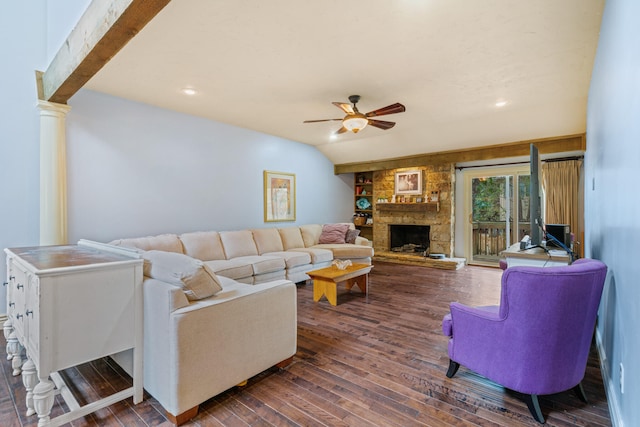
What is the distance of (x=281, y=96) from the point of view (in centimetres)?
389

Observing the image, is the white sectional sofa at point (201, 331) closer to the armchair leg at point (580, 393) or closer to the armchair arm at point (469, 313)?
the armchair arm at point (469, 313)

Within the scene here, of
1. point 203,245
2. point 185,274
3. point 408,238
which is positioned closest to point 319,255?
point 203,245

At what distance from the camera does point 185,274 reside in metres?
1.88

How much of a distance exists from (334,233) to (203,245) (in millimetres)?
2686

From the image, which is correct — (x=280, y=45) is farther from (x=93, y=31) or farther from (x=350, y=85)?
(x=93, y=31)

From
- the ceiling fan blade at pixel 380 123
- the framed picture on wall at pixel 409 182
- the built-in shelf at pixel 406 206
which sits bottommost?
the built-in shelf at pixel 406 206

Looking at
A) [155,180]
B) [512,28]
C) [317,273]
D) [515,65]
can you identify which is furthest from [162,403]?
[515,65]

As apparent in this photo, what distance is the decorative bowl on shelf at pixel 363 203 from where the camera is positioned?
8156 mm

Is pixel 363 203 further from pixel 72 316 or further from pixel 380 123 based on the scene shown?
pixel 72 316

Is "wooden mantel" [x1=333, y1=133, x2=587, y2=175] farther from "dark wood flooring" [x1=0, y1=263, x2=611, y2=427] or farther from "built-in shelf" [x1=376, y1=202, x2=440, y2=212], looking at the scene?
"dark wood flooring" [x1=0, y1=263, x2=611, y2=427]

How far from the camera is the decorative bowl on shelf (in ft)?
26.8

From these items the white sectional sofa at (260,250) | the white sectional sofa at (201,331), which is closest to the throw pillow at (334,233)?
the white sectional sofa at (260,250)

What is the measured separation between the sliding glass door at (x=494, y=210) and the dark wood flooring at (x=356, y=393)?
3.90 meters

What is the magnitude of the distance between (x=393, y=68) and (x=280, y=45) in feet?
3.83
